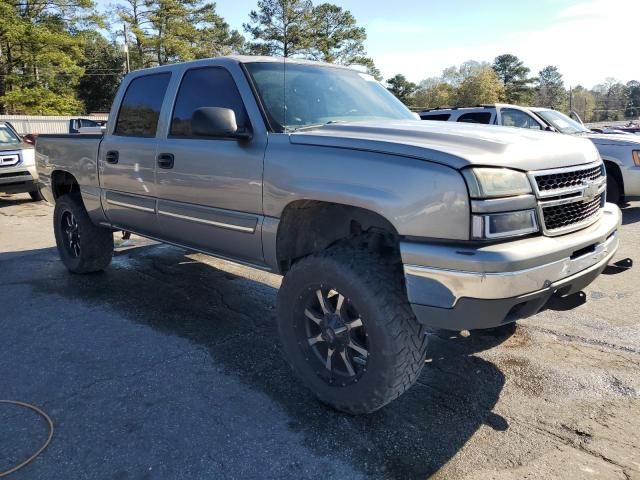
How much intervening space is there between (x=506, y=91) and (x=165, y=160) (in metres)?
79.2

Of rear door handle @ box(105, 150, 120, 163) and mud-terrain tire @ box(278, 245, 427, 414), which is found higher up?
rear door handle @ box(105, 150, 120, 163)

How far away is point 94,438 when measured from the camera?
2691 mm

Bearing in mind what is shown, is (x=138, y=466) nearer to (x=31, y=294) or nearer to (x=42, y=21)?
(x=31, y=294)

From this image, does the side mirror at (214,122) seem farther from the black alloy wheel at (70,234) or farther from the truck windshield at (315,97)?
the black alloy wheel at (70,234)

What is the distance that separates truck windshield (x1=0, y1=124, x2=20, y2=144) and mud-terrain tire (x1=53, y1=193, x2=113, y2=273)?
263 inches

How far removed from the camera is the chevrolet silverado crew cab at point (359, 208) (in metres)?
2.37

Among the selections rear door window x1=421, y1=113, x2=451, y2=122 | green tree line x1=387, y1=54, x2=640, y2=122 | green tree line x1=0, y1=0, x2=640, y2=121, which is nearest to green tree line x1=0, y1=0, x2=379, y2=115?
green tree line x1=0, y1=0, x2=640, y2=121

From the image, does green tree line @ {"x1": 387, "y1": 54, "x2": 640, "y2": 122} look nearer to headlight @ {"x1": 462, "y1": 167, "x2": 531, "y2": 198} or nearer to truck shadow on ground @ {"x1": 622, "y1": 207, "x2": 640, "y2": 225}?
truck shadow on ground @ {"x1": 622, "y1": 207, "x2": 640, "y2": 225}

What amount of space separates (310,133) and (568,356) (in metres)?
2.31

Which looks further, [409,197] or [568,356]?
[568,356]

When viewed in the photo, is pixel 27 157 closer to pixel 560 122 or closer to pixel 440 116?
pixel 440 116

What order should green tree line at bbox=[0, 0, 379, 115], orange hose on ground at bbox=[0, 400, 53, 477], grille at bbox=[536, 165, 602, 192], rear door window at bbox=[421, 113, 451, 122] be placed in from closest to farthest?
orange hose on ground at bbox=[0, 400, 53, 477] → grille at bbox=[536, 165, 602, 192] → rear door window at bbox=[421, 113, 451, 122] → green tree line at bbox=[0, 0, 379, 115]

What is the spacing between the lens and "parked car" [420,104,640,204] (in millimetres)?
7988

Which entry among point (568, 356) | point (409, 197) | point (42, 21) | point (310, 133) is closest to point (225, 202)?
point (310, 133)
